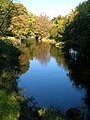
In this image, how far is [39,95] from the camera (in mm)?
29562

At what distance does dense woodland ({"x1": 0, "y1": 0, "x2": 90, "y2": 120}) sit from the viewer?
16.7 m

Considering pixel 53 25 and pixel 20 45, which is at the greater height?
pixel 53 25

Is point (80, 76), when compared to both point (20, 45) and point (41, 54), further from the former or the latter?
point (20, 45)

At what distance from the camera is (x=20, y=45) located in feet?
279

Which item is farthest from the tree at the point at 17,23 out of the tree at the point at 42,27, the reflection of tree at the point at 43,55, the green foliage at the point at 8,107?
the green foliage at the point at 8,107

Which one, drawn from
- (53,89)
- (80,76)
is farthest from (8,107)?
(80,76)

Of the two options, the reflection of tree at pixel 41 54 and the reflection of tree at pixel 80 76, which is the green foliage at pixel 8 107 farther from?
the reflection of tree at pixel 41 54

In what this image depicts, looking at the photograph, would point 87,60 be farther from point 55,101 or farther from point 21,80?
point 55,101

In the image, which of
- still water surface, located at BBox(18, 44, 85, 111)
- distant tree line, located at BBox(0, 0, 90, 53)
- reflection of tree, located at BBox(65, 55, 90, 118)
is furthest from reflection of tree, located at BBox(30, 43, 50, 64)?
still water surface, located at BBox(18, 44, 85, 111)

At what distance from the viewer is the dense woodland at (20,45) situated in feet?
54.9

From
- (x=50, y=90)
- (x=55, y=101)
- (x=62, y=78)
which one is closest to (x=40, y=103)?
(x=55, y=101)

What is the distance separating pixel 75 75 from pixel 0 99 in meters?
25.6

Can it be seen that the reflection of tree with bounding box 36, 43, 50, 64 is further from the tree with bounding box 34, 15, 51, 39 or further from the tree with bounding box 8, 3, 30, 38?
the tree with bounding box 34, 15, 51, 39

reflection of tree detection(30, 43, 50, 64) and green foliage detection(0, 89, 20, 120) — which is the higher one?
green foliage detection(0, 89, 20, 120)
